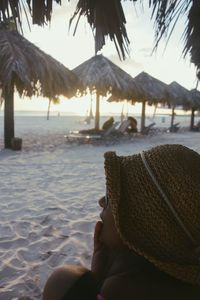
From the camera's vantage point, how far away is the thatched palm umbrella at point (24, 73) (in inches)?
331

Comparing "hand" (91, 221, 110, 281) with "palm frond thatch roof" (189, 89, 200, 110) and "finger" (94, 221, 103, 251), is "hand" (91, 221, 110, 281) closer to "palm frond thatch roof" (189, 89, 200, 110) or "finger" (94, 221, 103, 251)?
"finger" (94, 221, 103, 251)

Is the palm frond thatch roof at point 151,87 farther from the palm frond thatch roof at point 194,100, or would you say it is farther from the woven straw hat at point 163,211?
the woven straw hat at point 163,211

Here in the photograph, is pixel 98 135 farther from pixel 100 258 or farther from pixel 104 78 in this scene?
pixel 100 258

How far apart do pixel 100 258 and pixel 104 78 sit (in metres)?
12.4

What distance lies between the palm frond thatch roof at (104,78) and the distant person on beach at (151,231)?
12.2 metres

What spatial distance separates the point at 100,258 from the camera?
89 centimetres

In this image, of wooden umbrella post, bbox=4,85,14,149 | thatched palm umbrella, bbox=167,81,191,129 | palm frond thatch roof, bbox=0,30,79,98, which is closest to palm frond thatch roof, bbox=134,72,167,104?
thatched palm umbrella, bbox=167,81,191,129

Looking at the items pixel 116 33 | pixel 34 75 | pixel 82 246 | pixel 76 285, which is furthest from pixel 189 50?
pixel 34 75

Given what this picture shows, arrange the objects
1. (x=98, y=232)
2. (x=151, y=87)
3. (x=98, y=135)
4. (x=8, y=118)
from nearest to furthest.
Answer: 1. (x=98, y=232)
2. (x=8, y=118)
3. (x=98, y=135)
4. (x=151, y=87)

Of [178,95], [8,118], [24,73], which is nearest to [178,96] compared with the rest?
[178,95]

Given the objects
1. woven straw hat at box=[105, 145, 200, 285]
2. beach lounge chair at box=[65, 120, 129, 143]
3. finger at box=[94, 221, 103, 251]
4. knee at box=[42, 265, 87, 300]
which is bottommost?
beach lounge chair at box=[65, 120, 129, 143]

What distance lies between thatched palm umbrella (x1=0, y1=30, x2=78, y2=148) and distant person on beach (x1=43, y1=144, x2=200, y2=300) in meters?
7.80

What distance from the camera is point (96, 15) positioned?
2145 millimetres

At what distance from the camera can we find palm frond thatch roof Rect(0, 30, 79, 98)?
838 centimetres
